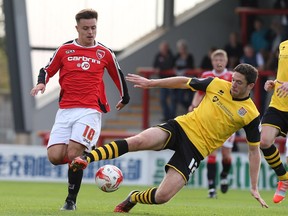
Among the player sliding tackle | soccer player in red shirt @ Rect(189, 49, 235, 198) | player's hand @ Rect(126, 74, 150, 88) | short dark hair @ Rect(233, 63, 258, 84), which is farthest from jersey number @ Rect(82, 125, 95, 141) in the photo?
soccer player in red shirt @ Rect(189, 49, 235, 198)

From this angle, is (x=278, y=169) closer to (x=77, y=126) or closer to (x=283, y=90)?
(x=283, y=90)

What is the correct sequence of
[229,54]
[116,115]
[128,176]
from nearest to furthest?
[128,176] → [229,54] → [116,115]

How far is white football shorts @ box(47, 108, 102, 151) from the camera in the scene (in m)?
10.9

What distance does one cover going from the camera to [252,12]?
78.7ft

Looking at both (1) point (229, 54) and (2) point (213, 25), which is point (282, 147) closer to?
(1) point (229, 54)

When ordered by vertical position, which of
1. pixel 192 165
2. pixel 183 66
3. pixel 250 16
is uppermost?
pixel 250 16

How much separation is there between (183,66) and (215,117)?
12713 millimetres

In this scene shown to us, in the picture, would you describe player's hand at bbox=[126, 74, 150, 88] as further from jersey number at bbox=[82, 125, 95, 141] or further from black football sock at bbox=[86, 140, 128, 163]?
jersey number at bbox=[82, 125, 95, 141]

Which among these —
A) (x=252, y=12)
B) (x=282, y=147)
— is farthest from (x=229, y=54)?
(x=282, y=147)

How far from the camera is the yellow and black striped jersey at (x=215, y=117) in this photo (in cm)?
1035

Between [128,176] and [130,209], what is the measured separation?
953 cm

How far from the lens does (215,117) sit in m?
10.4

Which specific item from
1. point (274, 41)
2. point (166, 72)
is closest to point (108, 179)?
point (166, 72)

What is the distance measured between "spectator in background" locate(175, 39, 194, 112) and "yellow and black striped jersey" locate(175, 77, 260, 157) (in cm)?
1245
